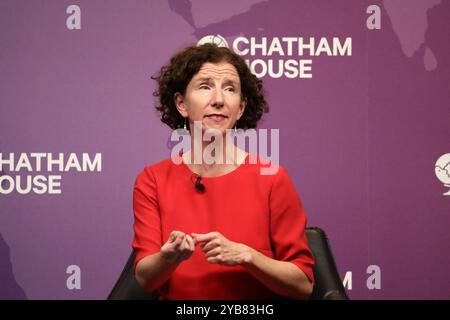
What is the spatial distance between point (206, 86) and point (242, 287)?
0.61 metres

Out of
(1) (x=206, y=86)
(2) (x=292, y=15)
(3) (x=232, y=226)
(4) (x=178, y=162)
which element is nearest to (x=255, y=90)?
(1) (x=206, y=86)

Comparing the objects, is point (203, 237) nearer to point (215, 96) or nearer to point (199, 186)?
point (199, 186)

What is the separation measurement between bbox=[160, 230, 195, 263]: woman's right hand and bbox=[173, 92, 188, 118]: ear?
1.70 feet

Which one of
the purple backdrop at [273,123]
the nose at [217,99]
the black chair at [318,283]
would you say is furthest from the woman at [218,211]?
the purple backdrop at [273,123]

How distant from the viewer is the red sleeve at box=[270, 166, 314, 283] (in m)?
1.69

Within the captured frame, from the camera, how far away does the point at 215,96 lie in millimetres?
1789

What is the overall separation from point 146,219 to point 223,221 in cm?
22

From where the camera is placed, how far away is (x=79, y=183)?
8.82ft

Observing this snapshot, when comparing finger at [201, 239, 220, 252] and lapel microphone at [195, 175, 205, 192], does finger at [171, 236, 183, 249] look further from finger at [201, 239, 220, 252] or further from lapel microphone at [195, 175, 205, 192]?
lapel microphone at [195, 175, 205, 192]

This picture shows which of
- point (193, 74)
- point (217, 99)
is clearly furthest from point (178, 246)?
point (193, 74)

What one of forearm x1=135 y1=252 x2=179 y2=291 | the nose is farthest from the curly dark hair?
forearm x1=135 y1=252 x2=179 y2=291

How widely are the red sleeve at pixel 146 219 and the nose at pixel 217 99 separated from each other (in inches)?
11.5

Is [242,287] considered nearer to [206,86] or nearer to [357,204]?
[206,86]

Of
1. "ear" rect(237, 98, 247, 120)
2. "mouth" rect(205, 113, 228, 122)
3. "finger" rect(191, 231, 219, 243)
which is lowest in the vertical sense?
"finger" rect(191, 231, 219, 243)
